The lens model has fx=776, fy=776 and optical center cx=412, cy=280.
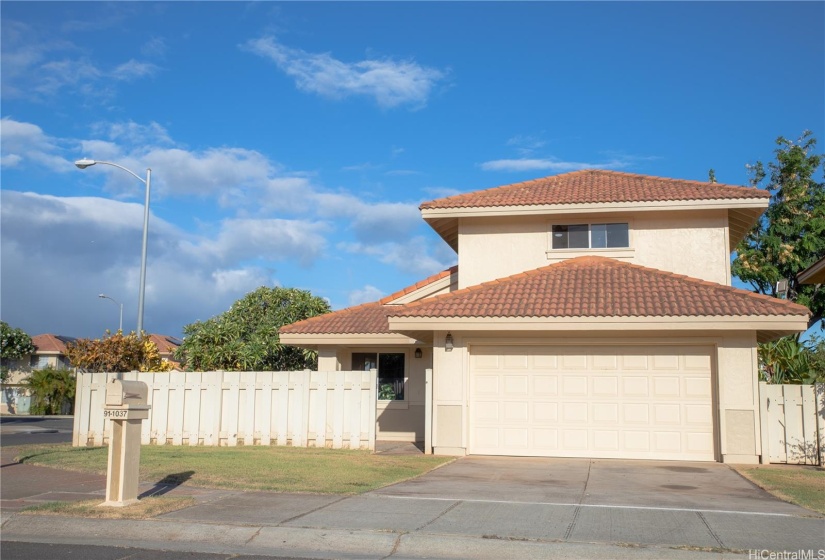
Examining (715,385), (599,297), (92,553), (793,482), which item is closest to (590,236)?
(599,297)

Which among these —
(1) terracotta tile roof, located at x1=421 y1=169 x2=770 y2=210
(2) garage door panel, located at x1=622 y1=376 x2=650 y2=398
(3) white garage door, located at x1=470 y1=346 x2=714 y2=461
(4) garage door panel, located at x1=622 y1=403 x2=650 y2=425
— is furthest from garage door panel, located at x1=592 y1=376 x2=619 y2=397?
(1) terracotta tile roof, located at x1=421 y1=169 x2=770 y2=210

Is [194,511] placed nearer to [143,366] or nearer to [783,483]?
[783,483]

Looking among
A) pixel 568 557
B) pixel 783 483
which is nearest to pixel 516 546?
pixel 568 557

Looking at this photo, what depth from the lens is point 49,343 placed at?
5891 centimetres

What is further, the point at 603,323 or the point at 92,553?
the point at 603,323

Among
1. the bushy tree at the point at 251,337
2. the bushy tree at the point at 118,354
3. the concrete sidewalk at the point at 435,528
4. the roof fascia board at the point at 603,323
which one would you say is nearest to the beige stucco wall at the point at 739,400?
the roof fascia board at the point at 603,323

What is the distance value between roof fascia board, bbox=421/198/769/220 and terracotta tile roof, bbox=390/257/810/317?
1257mm

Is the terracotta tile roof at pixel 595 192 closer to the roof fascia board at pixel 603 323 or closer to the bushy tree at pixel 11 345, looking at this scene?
the roof fascia board at pixel 603 323

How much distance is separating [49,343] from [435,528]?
58081 mm

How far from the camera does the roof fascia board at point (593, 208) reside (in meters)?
17.0

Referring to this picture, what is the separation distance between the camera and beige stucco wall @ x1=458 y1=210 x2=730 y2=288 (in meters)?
17.7

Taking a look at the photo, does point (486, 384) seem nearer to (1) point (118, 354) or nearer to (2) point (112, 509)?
(2) point (112, 509)

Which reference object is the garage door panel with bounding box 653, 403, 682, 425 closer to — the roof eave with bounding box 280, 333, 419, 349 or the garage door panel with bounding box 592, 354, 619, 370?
the garage door panel with bounding box 592, 354, 619, 370

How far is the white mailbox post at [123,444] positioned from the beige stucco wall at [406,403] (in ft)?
37.4
